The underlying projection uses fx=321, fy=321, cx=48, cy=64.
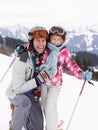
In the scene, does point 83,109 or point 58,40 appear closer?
point 58,40

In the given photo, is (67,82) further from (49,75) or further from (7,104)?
(49,75)

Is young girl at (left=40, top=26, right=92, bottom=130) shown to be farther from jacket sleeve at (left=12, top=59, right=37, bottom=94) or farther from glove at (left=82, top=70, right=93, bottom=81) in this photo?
glove at (left=82, top=70, right=93, bottom=81)

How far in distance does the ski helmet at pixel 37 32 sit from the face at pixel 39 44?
6 centimetres

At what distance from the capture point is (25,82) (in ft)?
14.1

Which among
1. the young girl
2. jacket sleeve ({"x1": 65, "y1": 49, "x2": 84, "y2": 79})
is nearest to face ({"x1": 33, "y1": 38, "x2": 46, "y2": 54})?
the young girl

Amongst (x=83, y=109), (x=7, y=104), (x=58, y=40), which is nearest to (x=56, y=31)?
(x=58, y=40)

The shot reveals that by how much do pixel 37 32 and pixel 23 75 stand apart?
0.62 m

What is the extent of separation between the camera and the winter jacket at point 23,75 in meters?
4.22

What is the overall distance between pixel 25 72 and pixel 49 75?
0.32 metres

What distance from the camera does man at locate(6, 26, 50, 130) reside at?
4234mm

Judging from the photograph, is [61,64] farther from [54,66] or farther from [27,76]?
[27,76]

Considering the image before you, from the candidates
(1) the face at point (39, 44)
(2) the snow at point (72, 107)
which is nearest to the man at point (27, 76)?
(1) the face at point (39, 44)

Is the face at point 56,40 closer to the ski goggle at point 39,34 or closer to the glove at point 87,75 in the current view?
the ski goggle at point 39,34

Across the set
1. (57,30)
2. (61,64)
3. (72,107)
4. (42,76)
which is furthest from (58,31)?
(72,107)
